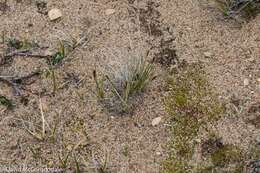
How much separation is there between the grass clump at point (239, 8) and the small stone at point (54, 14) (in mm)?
847

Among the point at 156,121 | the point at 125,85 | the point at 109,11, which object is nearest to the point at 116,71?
the point at 125,85

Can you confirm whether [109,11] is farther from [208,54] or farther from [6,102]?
[6,102]

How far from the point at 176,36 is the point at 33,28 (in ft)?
2.45

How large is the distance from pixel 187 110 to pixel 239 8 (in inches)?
25.7

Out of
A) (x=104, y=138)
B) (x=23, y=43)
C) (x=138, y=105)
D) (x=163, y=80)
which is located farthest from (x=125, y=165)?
(x=23, y=43)

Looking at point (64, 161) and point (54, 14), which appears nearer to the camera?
point (64, 161)

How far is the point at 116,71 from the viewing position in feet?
8.13

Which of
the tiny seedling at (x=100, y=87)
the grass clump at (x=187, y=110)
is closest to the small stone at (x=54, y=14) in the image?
the tiny seedling at (x=100, y=87)

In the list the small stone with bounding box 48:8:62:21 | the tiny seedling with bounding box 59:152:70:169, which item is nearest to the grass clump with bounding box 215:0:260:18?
the small stone with bounding box 48:8:62:21

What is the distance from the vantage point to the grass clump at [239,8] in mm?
2730

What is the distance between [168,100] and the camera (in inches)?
99.0

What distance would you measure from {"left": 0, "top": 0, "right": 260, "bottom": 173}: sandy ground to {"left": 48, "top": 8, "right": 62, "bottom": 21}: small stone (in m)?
0.02

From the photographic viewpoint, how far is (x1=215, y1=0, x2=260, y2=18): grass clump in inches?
107

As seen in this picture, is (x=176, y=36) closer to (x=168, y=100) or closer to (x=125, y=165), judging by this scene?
(x=168, y=100)
